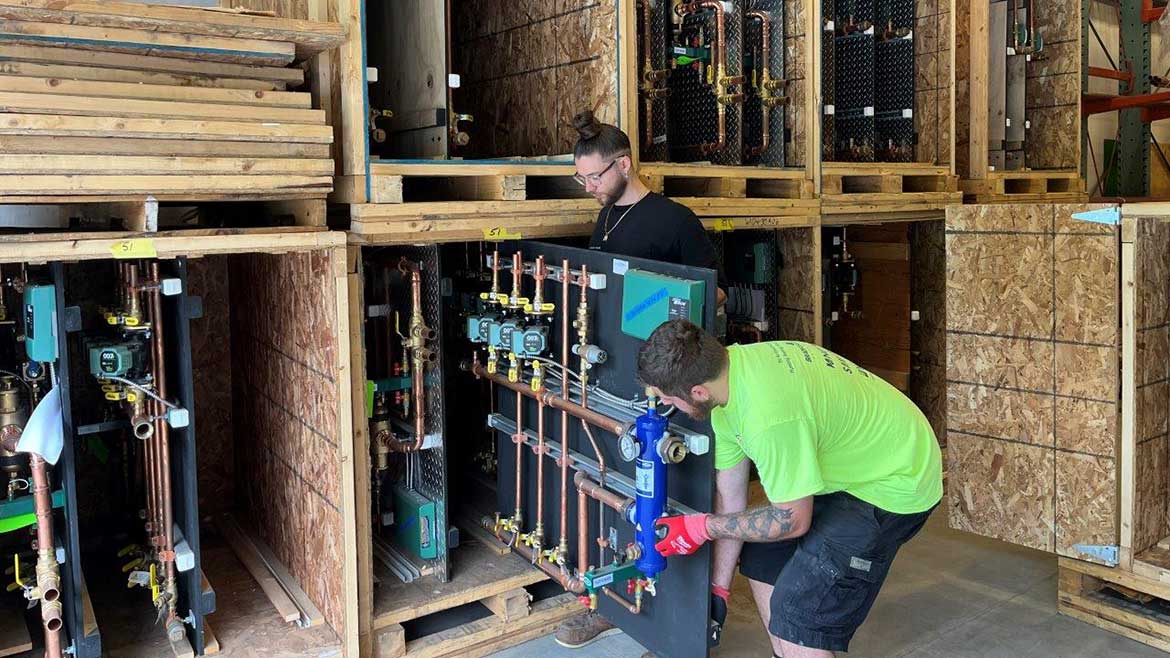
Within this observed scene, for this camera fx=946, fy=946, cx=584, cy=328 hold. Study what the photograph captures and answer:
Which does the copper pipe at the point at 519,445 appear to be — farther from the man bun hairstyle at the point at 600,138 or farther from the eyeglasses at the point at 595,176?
the man bun hairstyle at the point at 600,138

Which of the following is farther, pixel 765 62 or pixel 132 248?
pixel 765 62

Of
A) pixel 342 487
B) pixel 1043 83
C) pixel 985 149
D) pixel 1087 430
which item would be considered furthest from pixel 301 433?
pixel 1043 83

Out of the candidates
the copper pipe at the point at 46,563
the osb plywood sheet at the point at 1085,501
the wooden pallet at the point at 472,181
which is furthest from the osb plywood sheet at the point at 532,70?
the copper pipe at the point at 46,563

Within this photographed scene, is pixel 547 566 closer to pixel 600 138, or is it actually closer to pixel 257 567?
pixel 257 567

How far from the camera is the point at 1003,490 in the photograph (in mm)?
4457

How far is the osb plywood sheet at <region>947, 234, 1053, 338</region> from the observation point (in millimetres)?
4227

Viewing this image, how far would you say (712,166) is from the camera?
4.69 metres

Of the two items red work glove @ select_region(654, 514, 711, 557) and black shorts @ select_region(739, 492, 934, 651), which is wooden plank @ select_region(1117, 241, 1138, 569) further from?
red work glove @ select_region(654, 514, 711, 557)

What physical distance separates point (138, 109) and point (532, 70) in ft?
7.70

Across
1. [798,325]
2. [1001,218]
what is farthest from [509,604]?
[1001,218]

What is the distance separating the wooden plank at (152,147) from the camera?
9.50 ft

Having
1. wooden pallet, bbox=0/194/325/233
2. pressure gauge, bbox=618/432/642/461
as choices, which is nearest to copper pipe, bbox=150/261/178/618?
wooden pallet, bbox=0/194/325/233

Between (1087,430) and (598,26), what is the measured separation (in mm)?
2840

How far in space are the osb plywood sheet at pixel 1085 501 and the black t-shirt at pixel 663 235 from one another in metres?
1.93
